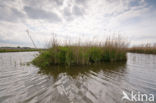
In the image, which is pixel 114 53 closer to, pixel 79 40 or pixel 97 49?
pixel 97 49

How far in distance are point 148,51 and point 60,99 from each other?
62.2ft

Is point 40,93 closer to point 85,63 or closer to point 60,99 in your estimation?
point 60,99

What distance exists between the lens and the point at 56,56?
5.29 metres

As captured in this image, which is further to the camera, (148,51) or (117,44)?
(148,51)

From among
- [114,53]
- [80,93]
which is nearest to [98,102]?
[80,93]

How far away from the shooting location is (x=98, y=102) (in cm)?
159

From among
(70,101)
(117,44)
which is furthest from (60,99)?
(117,44)

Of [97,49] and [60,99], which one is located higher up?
[97,49]

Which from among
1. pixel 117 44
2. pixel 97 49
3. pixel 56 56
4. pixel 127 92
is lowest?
pixel 127 92

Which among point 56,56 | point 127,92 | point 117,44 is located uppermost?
point 117,44

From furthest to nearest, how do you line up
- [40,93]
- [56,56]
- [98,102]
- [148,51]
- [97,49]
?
[148,51], [97,49], [56,56], [40,93], [98,102]

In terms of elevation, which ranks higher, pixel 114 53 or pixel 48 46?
pixel 48 46

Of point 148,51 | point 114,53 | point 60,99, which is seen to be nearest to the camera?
point 60,99

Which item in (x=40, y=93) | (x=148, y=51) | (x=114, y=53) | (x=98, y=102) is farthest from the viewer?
(x=148, y=51)
